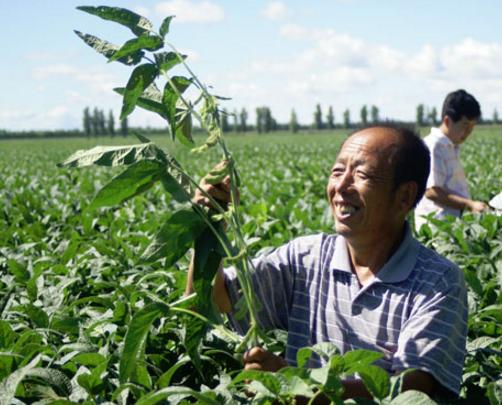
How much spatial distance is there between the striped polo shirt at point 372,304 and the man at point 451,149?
320cm

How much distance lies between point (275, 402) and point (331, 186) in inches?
29.3

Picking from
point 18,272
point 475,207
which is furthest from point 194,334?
point 475,207

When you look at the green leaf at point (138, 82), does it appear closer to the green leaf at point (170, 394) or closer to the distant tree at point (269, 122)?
the green leaf at point (170, 394)

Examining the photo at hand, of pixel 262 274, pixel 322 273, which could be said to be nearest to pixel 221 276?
pixel 262 274

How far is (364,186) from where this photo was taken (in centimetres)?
250

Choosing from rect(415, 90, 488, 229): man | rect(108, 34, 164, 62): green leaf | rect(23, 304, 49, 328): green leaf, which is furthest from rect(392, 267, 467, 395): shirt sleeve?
rect(415, 90, 488, 229): man

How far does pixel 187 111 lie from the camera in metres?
2.20

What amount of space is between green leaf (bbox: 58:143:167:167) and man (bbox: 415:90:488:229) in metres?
4.04

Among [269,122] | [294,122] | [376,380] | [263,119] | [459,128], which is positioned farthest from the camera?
[269,122]

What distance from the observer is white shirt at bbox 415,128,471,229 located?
5.80 m

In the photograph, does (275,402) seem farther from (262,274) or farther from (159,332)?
(159,332)

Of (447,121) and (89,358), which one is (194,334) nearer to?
(89,358)

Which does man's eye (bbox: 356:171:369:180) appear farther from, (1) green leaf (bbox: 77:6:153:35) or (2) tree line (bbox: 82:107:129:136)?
(2) tree line (bbox: 82:107:129:136)

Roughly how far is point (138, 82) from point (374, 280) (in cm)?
98
